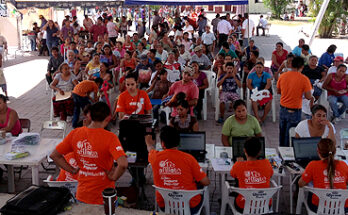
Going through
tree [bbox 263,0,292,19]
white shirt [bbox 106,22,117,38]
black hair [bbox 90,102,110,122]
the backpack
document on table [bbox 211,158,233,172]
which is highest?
tree [bbox 263,0,292,19]

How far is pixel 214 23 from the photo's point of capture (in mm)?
19000

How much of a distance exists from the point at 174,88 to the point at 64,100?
7.39ft

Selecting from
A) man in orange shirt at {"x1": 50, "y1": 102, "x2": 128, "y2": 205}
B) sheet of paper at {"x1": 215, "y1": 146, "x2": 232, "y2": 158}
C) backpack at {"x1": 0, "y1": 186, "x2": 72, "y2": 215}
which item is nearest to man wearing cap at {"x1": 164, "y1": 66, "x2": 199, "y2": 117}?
sheet of paper at {"x1": 215, "y1": 146, "x2": 232, "y2": 158}

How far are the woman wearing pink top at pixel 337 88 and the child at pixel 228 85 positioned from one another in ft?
5.63

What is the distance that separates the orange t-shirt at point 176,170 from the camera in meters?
3.66

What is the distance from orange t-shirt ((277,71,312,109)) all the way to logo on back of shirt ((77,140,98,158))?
137 inches

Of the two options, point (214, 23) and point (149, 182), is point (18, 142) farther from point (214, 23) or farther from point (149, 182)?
point (214, 23)

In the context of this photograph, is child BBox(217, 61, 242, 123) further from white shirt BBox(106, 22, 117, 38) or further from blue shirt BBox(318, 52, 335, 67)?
white shirt BBox(106, 22, 117, 38)

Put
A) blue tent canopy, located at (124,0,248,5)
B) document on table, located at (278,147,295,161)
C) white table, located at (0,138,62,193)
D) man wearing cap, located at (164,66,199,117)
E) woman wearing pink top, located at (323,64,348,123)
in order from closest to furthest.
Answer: white table, located at (0,138,62,193)
document on table, located at (278,147,295,161)
man wearing cap, located at (164,66,199,117)
woman wearing pink top, located at (323,64,348,123)
blue tent canopy, located at (124,0,248,5)

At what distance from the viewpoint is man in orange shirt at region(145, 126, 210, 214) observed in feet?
12.0

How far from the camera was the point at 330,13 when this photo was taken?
20.9 metres

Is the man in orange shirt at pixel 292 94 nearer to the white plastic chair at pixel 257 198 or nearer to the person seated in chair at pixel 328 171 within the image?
the person seated in chair at pixel 328 171

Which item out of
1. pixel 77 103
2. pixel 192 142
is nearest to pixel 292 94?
pixel 192 142

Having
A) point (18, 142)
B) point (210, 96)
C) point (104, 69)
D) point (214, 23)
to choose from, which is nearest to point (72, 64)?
point (104, 69)
